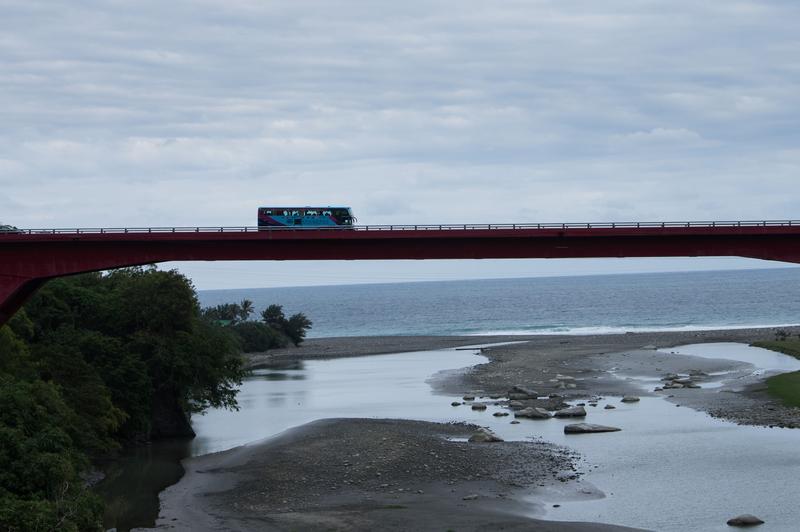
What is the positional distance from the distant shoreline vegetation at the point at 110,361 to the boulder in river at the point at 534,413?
19.9 meters

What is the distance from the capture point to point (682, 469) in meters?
48.2

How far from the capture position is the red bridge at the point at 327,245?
4472 cm

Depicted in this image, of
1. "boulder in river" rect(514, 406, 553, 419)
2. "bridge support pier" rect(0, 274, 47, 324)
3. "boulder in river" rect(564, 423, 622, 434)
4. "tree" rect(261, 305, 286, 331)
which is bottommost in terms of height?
"tree" rect(261, 305, 286, 331)

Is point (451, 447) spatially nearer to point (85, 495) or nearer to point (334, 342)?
point (85, 495)

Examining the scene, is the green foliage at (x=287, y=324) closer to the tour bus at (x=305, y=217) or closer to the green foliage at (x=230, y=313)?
the green foliage at (x=230, y=313)

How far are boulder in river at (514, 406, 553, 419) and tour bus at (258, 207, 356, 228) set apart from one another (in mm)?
24485

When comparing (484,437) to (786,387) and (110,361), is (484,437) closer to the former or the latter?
(110,361)

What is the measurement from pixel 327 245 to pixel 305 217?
650 cm

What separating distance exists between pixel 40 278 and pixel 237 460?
51.9ft

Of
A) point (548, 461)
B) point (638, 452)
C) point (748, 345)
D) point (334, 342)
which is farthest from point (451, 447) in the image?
point (334, 342)

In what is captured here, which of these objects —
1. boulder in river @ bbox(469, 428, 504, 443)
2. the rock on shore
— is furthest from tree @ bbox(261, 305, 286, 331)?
boulder in river @ bbox(469, 428, 504, 443)

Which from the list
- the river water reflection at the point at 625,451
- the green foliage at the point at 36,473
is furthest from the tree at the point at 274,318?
the green foliage at the point at 36,473

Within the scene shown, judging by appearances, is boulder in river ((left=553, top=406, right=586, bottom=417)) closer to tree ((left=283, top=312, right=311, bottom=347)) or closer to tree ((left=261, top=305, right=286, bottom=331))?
tree ((left=283, top=312, right=311, bottom=347))

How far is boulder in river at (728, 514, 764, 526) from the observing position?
125 ft
